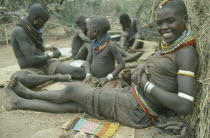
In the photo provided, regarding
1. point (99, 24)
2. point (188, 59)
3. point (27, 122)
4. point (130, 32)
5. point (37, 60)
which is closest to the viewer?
point (188, 59)

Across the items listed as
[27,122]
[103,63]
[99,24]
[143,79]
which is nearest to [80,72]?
[103,63]

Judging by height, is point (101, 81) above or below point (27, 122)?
above

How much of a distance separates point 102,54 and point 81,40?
1.73m

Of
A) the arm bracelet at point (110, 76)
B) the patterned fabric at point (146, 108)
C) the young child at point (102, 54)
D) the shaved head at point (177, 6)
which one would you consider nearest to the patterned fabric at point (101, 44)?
the young child at point (102, 54)

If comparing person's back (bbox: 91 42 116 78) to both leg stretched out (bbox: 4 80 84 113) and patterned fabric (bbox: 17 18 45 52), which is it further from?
patterned fabric (bbox: 17 18 45 52)

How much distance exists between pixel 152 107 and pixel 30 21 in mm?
2304

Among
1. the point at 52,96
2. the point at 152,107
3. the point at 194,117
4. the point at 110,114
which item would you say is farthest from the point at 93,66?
the point at 194,117

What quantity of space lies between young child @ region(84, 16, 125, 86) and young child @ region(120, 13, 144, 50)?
2.86 m

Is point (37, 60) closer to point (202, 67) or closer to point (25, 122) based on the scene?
point (25, 122)

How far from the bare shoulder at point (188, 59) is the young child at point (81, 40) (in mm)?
2686

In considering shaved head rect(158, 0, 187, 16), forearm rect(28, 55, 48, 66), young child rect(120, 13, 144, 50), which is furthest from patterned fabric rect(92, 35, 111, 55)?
young child rect(120, 13, 144, 50)

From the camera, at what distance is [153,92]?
90.4 inches

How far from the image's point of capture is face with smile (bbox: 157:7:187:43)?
2195 mm

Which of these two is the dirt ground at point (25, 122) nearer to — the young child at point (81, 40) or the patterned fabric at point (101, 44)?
the patterned fabric at point (101, 44)
